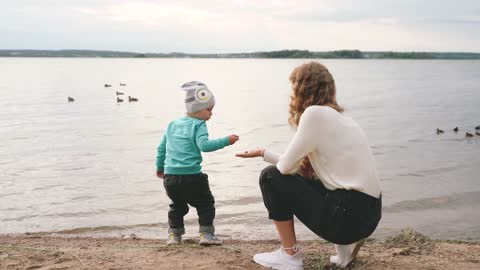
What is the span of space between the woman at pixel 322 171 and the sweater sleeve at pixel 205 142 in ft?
1.60

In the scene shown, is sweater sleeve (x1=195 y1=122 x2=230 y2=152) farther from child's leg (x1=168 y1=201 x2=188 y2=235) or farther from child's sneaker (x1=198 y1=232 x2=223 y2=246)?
child's sneaker (x1=198 y1=232 x2=223 y2=246)

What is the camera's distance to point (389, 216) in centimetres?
1046

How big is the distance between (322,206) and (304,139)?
0.59m

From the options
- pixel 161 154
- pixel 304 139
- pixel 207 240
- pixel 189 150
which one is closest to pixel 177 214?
pixel 207 240

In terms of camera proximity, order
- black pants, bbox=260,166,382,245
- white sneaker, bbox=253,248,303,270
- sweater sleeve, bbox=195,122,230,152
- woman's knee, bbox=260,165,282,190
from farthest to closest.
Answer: sweater sleeve, bbox=195,122,230,152
white sneaker, bbox=253,248,303,270
woman's knee, bbox=260,165,282,190
black pants, bbox=260,166,382,245

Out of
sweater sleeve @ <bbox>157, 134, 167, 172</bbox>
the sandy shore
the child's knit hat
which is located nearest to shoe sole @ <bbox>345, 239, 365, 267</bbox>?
the sandy shore

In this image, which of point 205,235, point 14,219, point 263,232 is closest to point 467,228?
point 263,232

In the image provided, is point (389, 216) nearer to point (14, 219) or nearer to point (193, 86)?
point (193, 86)

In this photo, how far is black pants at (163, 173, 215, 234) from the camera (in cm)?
579

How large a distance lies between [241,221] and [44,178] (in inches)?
235

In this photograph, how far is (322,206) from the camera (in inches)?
181

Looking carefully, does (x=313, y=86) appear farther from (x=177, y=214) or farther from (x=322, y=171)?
(x=177, y=214)

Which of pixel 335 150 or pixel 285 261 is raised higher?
pixel 335 150

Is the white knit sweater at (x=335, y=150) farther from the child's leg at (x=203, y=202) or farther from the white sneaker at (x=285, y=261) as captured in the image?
the child's leg at (x=203, y=202)
